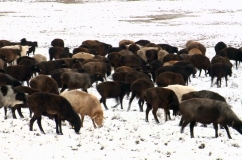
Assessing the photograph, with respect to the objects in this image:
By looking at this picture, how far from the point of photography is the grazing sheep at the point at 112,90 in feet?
55.8

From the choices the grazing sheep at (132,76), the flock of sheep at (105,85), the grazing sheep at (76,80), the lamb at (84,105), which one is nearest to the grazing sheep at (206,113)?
the flock of sheep at (105,85)

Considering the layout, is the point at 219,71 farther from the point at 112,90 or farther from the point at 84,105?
the point at 84,105

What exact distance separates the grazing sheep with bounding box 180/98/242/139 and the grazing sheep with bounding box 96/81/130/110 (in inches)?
193

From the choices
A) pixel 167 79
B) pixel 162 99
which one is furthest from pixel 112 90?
pixel 162 99

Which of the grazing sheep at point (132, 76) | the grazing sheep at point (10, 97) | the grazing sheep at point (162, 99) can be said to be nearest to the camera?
the grazing sheep at point (10, 97)

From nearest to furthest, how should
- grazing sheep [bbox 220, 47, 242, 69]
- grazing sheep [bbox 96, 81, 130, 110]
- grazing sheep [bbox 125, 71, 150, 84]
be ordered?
grazing sheep [bbox 96, 81, 130, 110]
grazing sheep [bbox 125, 71, 150, 84]
grazing sheep [bbox 220, 47, 242, 69]

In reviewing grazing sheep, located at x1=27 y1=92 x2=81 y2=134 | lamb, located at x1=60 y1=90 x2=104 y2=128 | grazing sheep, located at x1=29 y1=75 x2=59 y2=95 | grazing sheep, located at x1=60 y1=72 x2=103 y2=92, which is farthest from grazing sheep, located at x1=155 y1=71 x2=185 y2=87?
grazing sheep, located at x1=27 y1=92 x2=81 y2=134

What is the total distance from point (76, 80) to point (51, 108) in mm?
6723

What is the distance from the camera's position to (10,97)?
13.4 m

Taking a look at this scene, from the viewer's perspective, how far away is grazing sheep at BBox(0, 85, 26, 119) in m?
13.3

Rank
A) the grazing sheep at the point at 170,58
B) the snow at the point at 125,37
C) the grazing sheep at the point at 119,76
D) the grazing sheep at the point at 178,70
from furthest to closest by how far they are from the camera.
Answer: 1. the grazing sheep at the point at 170,58
2. the grazing sheep at the point at 178,70
3. the grazing sheep at the point at 119,76
4. the snow at the point at 125,37

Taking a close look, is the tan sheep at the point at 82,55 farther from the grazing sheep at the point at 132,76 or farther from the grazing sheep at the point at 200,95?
the grazing sheep at the point at 200,95

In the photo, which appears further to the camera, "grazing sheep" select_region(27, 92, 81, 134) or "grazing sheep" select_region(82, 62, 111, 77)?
"grazing sheep" select_region(82, 62, 111, 77)

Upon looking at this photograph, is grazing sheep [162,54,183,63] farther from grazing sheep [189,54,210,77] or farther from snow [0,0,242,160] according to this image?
snow [0,0,242,160]
